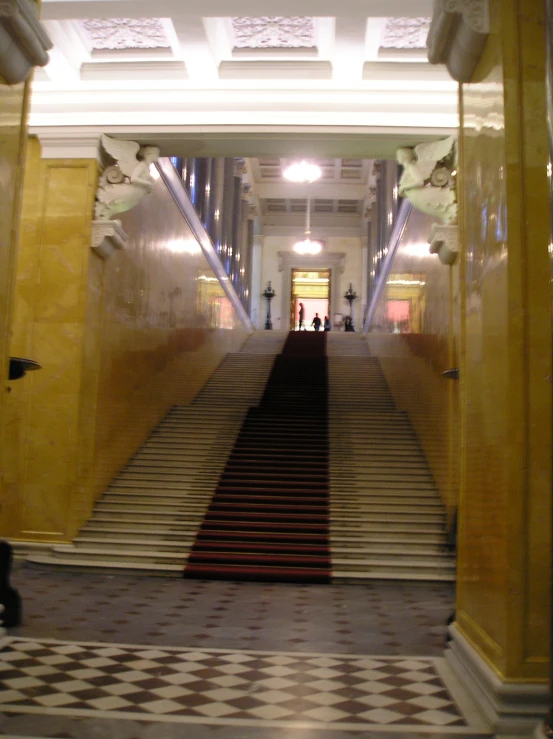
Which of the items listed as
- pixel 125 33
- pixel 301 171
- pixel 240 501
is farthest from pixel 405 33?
pixel 301 171

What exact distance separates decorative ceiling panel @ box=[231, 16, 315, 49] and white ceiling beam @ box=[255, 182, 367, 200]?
17296 millimetres

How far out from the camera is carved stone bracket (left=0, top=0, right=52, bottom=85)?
12.8 feet

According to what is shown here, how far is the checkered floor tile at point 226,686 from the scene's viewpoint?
3.43 m

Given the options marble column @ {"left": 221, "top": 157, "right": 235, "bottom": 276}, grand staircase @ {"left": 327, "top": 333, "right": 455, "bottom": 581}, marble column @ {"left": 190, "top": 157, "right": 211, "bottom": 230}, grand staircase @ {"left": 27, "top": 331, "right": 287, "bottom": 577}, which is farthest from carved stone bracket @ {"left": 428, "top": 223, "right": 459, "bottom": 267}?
marble column @ {"left": 221, "top": 157, "right": 235, "bottom": 276}

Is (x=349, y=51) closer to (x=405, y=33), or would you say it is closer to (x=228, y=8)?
(x=405, y=33)

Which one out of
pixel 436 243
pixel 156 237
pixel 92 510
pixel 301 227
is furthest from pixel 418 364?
pixel 301 227

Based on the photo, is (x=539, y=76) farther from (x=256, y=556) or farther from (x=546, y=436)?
(x=256, y=556)

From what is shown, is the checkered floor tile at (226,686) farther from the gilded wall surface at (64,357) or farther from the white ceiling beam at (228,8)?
the white ceiling beam at (228,8)

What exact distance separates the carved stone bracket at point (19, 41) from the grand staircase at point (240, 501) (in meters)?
4.68

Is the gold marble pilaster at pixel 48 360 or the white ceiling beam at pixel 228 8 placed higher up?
the white ceiling beam at pixel 228 8

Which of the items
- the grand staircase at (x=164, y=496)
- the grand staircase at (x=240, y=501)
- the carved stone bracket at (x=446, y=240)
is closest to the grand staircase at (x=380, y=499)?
the grand staircase at (x=240, y=501)

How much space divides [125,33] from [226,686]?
631 centimetres

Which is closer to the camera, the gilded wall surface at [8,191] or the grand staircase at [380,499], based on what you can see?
the gilded wall surface at [8,191]

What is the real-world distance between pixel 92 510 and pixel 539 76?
252 inches
